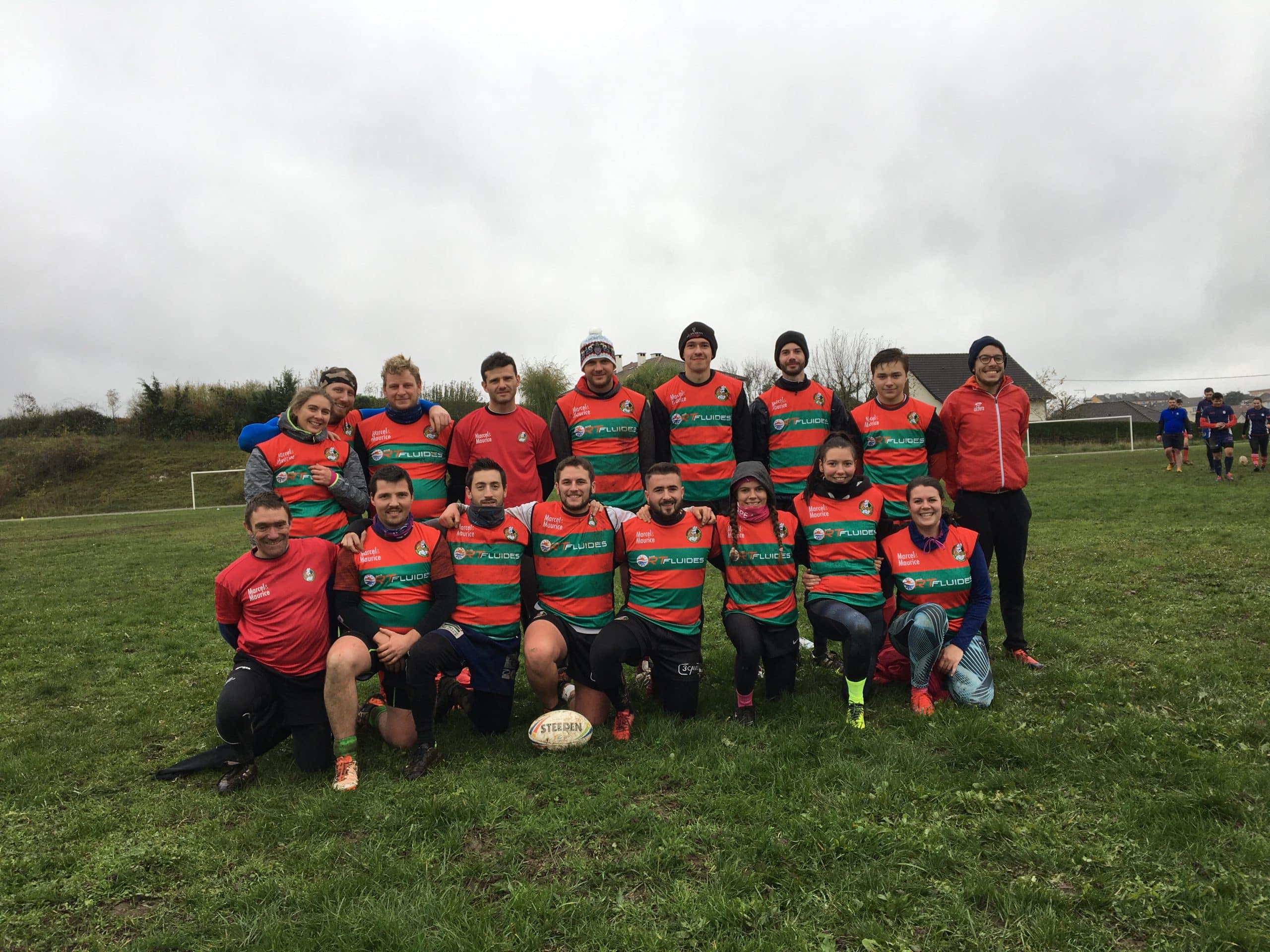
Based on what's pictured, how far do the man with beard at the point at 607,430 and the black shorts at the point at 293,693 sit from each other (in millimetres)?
2190

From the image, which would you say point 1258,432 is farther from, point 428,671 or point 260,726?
point 260,726

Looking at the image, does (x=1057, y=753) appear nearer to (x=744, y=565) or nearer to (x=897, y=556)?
(x=897, y=556)

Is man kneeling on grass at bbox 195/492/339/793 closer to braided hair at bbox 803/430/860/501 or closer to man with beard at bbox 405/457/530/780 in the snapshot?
man with beard at bbox 405/457/530/780

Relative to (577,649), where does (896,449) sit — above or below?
above

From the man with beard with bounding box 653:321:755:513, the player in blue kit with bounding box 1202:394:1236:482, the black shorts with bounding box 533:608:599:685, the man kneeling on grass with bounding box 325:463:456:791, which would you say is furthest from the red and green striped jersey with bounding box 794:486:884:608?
the player in blue kit with bounding box 1202:394:1236:482

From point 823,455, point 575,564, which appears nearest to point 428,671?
point 575,564

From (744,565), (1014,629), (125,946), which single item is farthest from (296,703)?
(1014,629)

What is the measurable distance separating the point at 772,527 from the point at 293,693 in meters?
3.02

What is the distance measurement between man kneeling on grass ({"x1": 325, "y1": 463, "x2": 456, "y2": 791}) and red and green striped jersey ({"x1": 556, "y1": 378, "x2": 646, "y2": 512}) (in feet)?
4.33

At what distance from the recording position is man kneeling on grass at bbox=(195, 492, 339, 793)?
13.0ft

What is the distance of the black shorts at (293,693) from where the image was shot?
157 inches

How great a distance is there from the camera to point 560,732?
13.1ft

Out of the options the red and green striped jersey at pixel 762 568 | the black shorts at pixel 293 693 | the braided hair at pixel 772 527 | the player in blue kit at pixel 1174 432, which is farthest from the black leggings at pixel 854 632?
the player in blue kit at pixel 1174 432

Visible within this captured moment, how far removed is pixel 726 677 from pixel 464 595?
6.78ft
